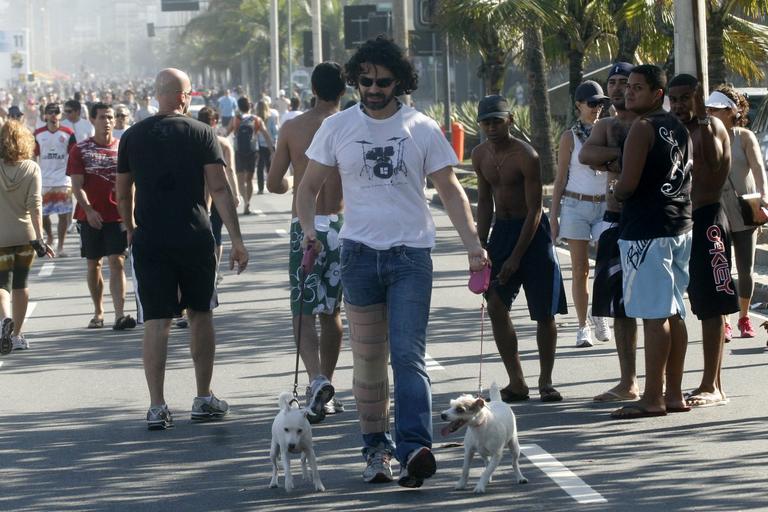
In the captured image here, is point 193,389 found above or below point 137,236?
below

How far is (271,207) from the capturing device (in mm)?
25922

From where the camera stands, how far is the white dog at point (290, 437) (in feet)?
22.3

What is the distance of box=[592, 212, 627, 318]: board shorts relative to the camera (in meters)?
8.70

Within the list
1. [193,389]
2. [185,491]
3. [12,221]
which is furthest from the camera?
[12,221]

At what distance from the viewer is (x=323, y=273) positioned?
851 cm

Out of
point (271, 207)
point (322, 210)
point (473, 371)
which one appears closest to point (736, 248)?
point (473, 371)

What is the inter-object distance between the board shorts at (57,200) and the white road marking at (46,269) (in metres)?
0.77

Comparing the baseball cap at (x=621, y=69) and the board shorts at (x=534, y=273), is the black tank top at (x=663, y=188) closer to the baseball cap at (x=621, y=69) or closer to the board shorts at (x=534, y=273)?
the board shorts at (x=534, y=273)

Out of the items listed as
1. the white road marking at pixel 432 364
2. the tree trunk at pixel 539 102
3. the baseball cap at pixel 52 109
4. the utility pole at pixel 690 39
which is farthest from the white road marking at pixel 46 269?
the tree trunk at pixel 539 102

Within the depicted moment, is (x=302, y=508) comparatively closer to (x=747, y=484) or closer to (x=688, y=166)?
(x=747, y=484)

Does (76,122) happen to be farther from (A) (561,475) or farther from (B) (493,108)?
(A) (561,475)

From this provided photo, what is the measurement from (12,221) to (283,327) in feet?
7.61

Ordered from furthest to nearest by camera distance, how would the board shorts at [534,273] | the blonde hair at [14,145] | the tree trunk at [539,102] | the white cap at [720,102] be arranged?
the tree trunk at [539,102] < the blonde hair at [14,145] < the white cap at [720,102] < the board shorts at [534,273]

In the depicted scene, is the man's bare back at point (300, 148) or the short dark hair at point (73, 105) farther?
the short dark hair at point (73, 105)
